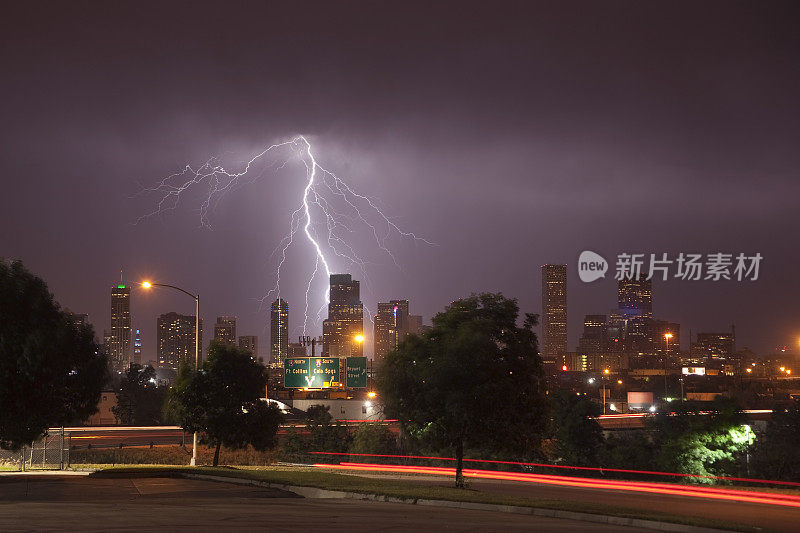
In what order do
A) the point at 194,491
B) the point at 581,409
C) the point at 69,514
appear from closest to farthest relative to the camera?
the point at 69,514 < the point at 194,491 < the point at 581,409

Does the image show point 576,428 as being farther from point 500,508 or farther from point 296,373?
point 500,508

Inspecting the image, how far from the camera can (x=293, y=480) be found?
2462 cm

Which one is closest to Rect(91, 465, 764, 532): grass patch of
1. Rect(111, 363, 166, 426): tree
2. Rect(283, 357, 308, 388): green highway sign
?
Rect(283, 357, 308, 388): green highway sign

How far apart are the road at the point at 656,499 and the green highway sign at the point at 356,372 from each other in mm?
35023

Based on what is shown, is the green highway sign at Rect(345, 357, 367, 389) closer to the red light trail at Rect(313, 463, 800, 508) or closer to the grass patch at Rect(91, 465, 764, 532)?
the red light trail at Rect(313, 463, 800, 508)

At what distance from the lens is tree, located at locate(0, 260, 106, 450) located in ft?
76.3

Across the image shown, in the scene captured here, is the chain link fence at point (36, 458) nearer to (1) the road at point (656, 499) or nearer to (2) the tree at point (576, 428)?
(1) the road at point (656, 499)

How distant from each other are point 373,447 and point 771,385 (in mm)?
109135

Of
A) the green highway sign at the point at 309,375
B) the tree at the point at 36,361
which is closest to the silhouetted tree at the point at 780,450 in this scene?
the tree at the point at 36,361

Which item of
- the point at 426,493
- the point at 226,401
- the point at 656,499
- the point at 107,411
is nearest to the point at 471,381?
the point at 426,493

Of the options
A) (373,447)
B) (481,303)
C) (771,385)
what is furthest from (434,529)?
(771,385)

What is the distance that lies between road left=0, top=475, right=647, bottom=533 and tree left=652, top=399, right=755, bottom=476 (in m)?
23.9

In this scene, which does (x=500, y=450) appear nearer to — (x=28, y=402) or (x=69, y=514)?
(x=69, y=514)

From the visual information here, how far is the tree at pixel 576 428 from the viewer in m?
50.8
